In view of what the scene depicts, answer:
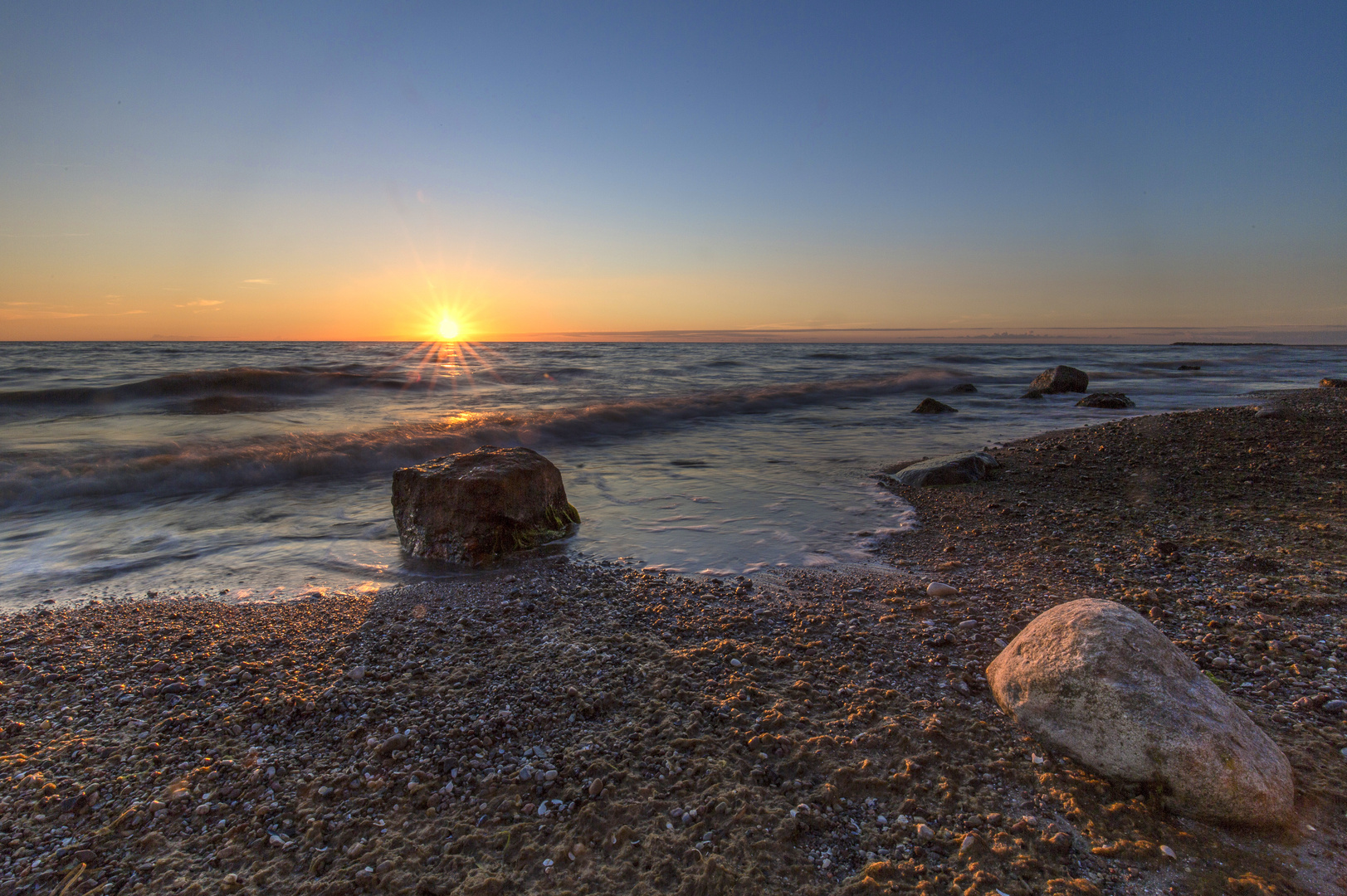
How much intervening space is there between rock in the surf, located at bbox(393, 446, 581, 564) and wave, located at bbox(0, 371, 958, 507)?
12.4ft

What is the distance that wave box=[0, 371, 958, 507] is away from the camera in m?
7.09

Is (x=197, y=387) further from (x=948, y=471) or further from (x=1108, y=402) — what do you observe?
(x=1108, y=402)

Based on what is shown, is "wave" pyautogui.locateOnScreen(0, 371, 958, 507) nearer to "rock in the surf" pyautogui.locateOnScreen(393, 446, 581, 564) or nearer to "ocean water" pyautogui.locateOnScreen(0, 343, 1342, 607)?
"ocean water" pyautogui.locateOnScreen(0, 343, 1342, 607)

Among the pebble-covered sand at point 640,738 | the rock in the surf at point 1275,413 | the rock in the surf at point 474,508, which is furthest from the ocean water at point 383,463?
the rock in the surf at point 1275,413

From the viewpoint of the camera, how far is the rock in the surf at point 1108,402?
1337cm

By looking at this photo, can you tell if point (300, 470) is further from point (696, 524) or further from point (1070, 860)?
point (1070, 860)

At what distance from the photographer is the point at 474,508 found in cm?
464

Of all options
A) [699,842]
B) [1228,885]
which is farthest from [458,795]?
[1228,885]

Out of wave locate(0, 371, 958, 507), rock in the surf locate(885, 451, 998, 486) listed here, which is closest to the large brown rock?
rock in the surf locate(885, 451, 998, 486)

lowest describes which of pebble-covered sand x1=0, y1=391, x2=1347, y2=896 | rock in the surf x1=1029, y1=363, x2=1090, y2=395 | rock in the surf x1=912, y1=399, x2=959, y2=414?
pebble-covered sand x1=0, y1=391, x2=1347, y2=896

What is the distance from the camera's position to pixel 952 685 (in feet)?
8.63

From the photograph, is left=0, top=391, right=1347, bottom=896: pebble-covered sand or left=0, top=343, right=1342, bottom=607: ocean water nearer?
left=0, top=391, right=1347, bottom=896: pebble-covered sand

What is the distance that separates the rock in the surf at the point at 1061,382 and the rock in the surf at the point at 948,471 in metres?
12.3

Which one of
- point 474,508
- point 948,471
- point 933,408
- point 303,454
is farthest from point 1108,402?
point 303,454
